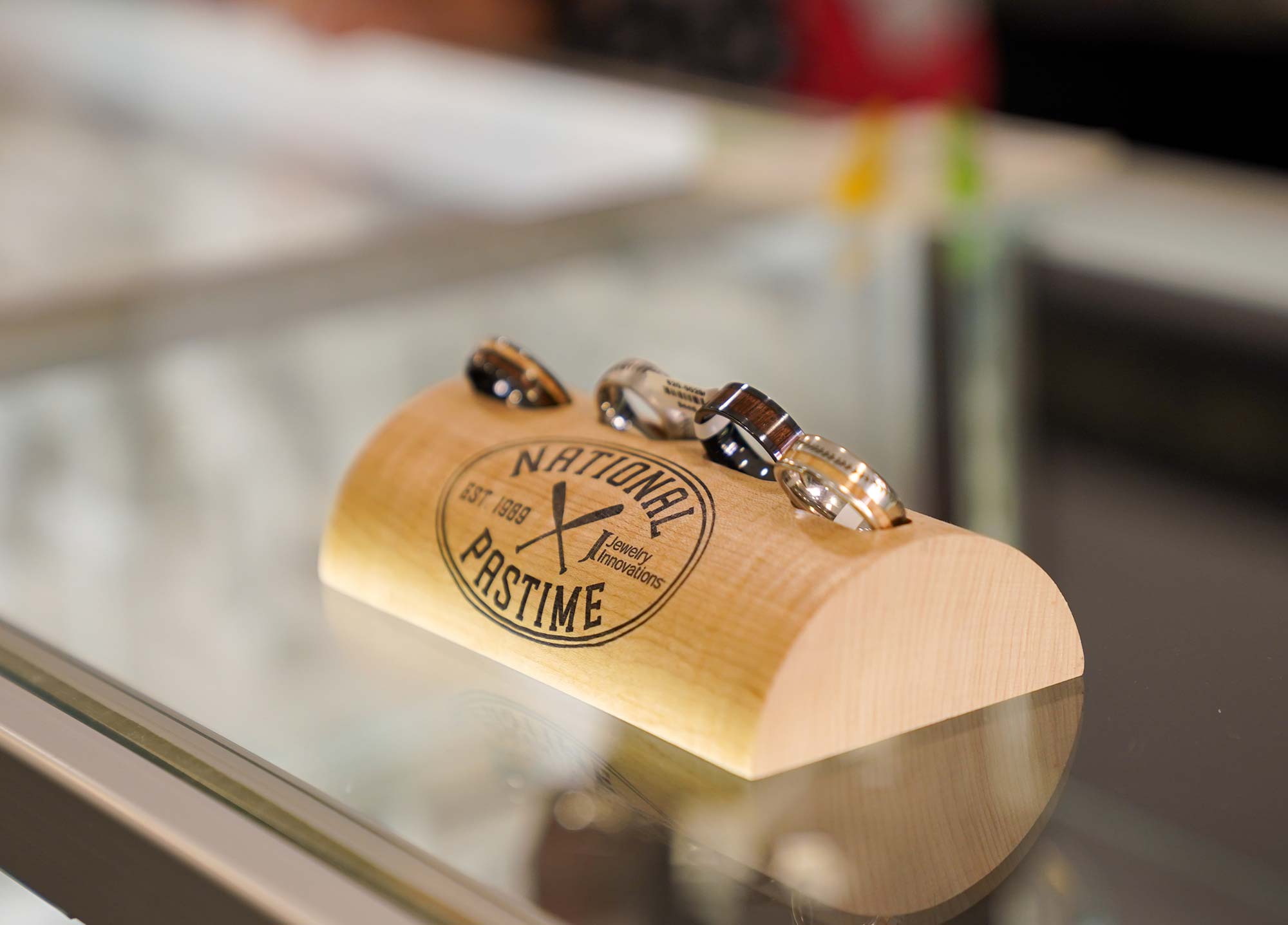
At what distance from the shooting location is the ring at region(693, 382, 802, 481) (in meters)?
0.48

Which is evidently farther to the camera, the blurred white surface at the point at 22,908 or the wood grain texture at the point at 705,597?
the blurred white surface at the point at 22,908

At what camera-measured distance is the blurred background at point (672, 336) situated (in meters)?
0.55

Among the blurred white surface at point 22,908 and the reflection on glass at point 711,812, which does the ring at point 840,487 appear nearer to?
the reflection on glass at point 711,812

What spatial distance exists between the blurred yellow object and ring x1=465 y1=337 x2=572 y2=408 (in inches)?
29.9

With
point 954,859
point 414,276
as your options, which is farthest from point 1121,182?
point 954,859

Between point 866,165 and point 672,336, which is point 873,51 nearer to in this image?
point 866,165

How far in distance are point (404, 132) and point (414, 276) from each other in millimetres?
1056

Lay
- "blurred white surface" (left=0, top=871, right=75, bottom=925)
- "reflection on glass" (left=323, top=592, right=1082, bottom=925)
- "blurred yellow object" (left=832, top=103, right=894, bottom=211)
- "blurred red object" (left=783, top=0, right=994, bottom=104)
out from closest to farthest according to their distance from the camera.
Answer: "reflection on glass" (left=323, top=592, right=1082, bottom=925) < "blurred white surface" (left=0, top=871, right=75, bottom=925) < "blurred yellow object" (left=832, top=103, right=894, bottom=211) < "blurred red object" (left=783, top=0, right=994, bottom=104)

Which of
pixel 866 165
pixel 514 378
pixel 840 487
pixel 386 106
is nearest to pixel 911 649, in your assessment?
pixel 840 487

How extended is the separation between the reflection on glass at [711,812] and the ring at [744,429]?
0.10m

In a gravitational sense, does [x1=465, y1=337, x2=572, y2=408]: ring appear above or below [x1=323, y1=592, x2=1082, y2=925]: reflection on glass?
above

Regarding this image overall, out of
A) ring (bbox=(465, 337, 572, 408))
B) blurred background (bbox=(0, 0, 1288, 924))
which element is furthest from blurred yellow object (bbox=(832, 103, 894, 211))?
ring (bbox=(465, 337, 572, 408))

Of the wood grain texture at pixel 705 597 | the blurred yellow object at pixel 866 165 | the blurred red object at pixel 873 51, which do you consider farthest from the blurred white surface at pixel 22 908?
the blurred red object at pixel 873 51

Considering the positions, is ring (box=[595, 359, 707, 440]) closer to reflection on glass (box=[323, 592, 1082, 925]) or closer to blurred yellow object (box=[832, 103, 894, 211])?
reflection on glass (box=[323, 592, 1082, 925])
